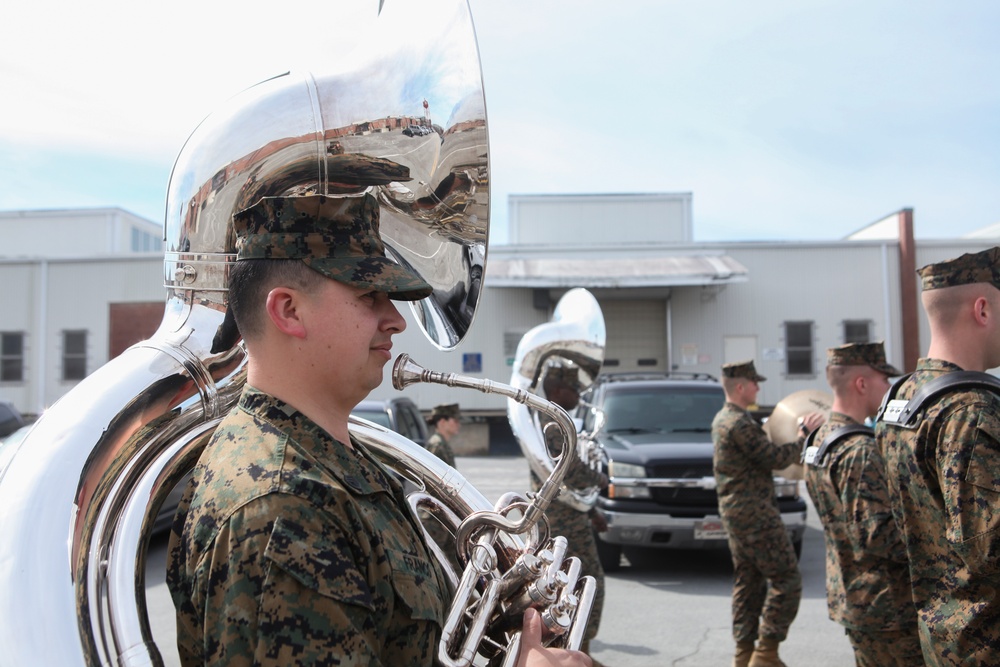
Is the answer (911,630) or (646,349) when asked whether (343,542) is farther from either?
(646,349)

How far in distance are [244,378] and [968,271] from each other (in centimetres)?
249

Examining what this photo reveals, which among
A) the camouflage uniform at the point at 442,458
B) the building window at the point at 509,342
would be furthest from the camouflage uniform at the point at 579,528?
the building window at the point at 509,342

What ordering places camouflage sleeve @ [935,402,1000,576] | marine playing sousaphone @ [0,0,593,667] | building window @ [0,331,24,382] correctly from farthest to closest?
building window @ [0,331,24,382]
camouflage sleeve @ [935,402,1000,576]
marine playing sousaphone @ [0,0,593,667]

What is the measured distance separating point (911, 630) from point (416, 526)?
273cm

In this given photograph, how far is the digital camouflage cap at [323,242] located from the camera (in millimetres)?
1489

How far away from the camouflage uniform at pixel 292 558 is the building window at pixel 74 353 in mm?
21507

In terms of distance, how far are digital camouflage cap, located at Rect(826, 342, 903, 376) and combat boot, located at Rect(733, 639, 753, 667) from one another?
1848 mm

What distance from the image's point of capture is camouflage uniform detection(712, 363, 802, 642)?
4.87 metres

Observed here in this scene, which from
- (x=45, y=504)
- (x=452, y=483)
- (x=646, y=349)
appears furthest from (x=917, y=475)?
(x=646, y=349)

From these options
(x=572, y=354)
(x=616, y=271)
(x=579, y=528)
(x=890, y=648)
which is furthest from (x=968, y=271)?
(x=616, y=271)

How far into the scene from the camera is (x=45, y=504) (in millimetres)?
1378

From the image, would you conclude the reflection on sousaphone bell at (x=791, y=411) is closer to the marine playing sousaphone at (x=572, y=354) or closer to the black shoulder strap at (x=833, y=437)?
the marine playing sousaphone at (x=572, y=354)

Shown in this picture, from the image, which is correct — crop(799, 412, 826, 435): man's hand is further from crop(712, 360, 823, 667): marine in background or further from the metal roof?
the metal roof

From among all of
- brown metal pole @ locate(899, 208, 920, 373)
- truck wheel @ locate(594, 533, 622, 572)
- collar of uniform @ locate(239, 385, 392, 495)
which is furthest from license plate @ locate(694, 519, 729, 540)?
brown metal pole @ locate(899, 208, 920, 373)
